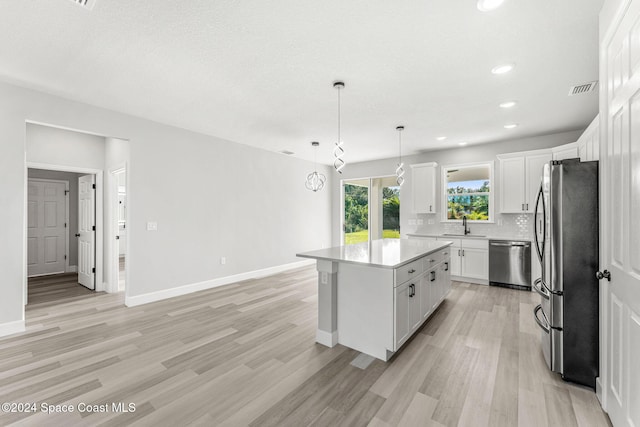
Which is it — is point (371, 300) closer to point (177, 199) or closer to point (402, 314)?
point (402, 314)

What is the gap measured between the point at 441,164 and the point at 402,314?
449 centimetres

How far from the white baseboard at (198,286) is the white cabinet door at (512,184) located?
4.65 meters

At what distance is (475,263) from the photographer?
527cm

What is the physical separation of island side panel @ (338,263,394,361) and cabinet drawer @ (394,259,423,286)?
0.29ft

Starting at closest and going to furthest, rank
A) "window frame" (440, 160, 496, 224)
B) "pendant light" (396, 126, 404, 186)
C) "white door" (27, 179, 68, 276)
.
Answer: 1. "pendant light" (396, 126, 404, 186)
2. "window frame" (440, 160, 496, 224)
3. "white door" (27, 179, 68, 276)

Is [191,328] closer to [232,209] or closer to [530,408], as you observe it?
[232,209]

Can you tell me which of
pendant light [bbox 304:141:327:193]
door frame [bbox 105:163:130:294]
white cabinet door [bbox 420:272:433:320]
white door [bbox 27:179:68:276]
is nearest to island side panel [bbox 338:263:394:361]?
white cabinet door [bbox 420:272:433:320]

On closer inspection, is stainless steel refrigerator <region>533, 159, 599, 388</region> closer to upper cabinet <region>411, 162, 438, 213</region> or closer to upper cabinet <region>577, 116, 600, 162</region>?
upper cabinet <region>577, 116, 600, 162</region>

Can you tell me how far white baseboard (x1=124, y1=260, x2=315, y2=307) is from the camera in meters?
4.11

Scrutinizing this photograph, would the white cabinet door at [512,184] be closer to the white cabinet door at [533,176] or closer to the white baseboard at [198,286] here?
the white cabinet door at [533,176]

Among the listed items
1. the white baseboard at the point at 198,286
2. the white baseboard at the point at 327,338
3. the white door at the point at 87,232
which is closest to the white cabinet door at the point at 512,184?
the white baseboard at the point at 327,338

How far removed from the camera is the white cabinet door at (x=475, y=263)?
516 cm

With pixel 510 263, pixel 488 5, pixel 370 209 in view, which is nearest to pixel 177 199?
pixel 488 5

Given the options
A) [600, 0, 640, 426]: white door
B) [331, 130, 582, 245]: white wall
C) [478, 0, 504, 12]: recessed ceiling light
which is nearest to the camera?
[600, 0, 640, 426]: white door
